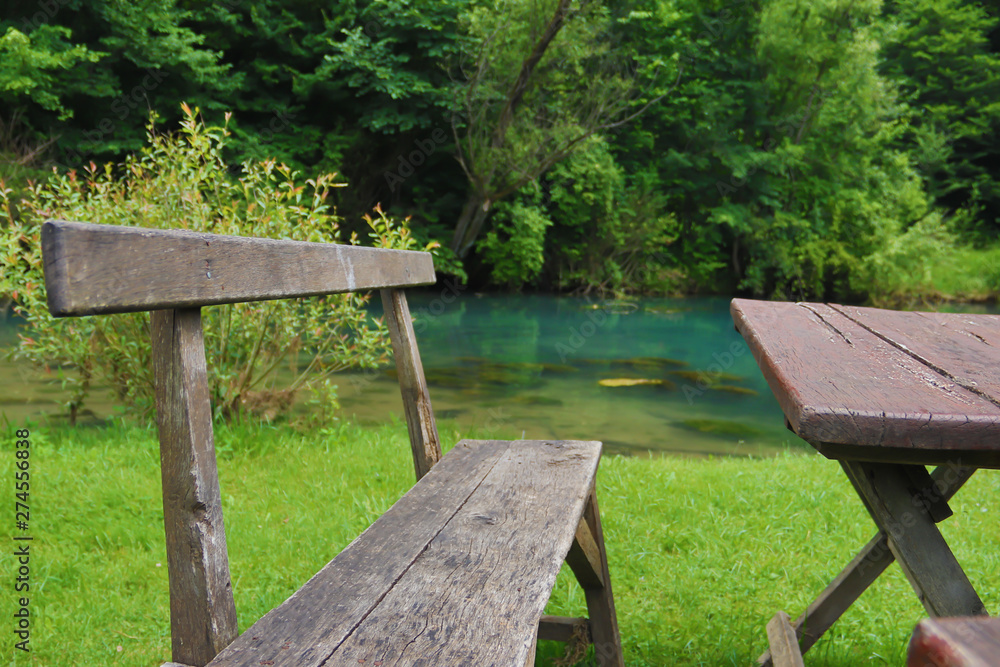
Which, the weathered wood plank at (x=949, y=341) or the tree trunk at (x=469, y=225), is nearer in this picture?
the weathered wood plank at (x=949, y=341)

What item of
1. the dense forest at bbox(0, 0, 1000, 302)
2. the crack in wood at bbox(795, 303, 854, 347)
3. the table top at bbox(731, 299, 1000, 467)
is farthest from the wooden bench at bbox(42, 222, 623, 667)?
the dense forest at bbox(0, 0, 1000, 302)

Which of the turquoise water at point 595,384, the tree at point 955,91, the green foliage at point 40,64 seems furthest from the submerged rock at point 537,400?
the tree at point 955,91

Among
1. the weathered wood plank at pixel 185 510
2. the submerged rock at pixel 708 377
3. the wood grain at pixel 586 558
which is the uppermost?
the weathered wood plank at pixel 185 510

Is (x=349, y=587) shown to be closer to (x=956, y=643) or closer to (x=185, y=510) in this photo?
(x=185, y=510)

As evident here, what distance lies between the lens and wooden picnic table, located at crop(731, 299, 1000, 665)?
0.98m

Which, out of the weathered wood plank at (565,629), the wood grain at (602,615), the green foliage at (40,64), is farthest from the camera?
the green foliage at (40,64)

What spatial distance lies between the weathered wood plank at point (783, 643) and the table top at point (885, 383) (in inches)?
35.4

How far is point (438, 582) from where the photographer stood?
121 centimetres

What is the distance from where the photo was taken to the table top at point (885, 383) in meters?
0.98

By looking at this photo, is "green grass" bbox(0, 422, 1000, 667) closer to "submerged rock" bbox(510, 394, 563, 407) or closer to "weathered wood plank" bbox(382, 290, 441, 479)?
"weathered wood plank" bbox(382, 290, 441, 479)

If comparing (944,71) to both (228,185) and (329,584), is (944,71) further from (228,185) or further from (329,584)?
(329,584)

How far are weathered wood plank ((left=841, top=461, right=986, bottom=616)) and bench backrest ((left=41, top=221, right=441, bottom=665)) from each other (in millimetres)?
1055

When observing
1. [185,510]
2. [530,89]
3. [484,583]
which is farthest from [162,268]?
[530,89]

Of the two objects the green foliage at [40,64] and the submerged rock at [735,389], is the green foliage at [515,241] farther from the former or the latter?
the submerged rock at [735,389]
